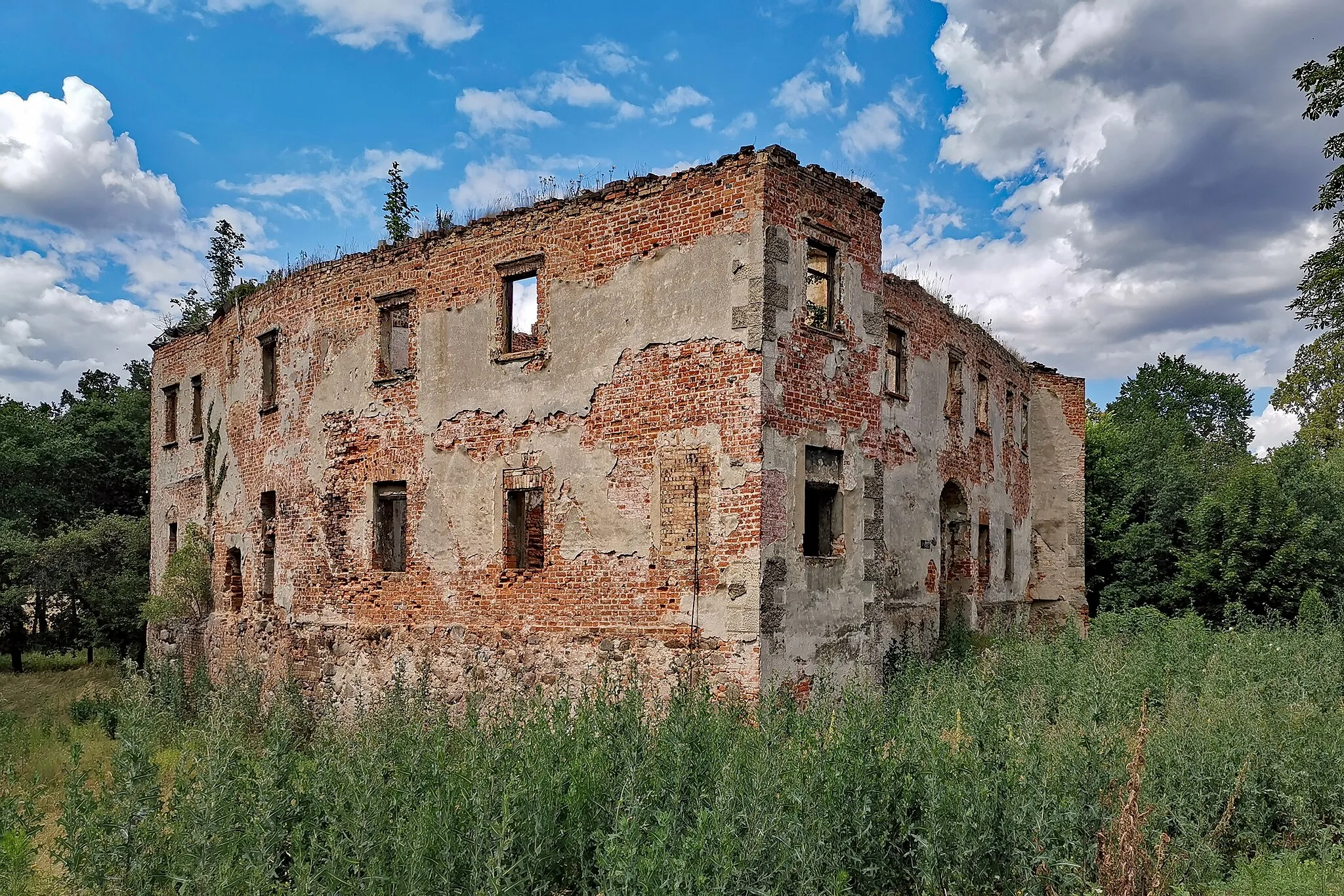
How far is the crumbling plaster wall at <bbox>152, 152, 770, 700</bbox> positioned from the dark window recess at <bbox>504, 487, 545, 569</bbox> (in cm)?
19

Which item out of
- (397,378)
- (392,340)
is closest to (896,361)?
(397,378)

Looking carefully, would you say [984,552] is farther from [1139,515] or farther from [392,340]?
[392,340]

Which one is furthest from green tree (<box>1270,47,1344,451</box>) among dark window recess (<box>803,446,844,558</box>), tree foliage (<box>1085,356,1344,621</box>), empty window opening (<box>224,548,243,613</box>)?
empty window opening (<box>224,548,243,613</box>)

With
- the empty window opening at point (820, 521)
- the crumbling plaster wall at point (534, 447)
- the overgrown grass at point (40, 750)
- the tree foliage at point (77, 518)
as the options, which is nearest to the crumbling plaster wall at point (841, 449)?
the empty window opening at point (820, 521)

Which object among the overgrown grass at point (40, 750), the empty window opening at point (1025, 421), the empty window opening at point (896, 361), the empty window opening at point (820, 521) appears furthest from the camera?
the empty window opening at point (1025, 421)

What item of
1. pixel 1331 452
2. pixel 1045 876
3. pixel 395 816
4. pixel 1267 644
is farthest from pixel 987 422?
pixel 1331 452

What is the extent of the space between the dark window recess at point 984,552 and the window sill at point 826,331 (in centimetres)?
865

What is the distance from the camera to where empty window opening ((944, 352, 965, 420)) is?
55.2 feet

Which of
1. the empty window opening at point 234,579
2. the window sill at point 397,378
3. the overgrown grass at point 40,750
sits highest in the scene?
the window sill at point 397,378

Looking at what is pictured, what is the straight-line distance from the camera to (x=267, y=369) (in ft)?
54.5

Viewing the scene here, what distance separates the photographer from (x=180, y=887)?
207 inches

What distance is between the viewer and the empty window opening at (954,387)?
55.2ft

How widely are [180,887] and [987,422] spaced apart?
16.7 meters

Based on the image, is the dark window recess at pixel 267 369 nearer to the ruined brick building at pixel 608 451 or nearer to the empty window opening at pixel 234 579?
the ruined brick building at pixel 608 451
